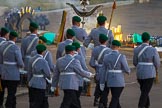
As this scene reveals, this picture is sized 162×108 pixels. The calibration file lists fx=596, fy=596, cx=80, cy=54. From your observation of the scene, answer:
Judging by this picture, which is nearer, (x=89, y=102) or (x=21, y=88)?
(x=89, y=102)

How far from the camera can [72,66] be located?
36.7 feet

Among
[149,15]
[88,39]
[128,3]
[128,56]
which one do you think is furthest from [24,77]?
[128,3]

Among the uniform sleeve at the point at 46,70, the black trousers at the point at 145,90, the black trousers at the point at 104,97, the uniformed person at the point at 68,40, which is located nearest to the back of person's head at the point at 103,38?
the uniformed person at the point at 68,40

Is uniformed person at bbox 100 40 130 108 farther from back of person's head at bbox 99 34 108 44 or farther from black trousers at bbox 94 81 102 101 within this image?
black trousers at bbox 94 81 102 101

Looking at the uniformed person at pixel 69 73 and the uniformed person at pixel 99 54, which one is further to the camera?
the uniformed person at pixel 99 54

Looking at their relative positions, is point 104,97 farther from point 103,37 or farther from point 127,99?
point 127,99

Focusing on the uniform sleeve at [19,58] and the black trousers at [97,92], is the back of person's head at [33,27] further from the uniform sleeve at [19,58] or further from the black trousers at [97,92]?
the black trousers at [97,92]

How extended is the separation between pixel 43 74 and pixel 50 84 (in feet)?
1.22

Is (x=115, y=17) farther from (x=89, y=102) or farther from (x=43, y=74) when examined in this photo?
(x=43, y=74)

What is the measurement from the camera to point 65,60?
11.2 meters

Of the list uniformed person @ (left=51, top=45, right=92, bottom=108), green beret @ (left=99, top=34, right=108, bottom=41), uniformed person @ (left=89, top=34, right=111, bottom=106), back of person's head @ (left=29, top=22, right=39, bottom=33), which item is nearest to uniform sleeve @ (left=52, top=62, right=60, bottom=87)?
uniformed person @ (left=51, top=45, right=92, bottom=108)

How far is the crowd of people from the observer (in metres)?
11.3

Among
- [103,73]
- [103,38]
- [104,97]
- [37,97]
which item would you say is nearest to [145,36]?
[103,38]

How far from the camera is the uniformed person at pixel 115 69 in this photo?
11.9 metres
